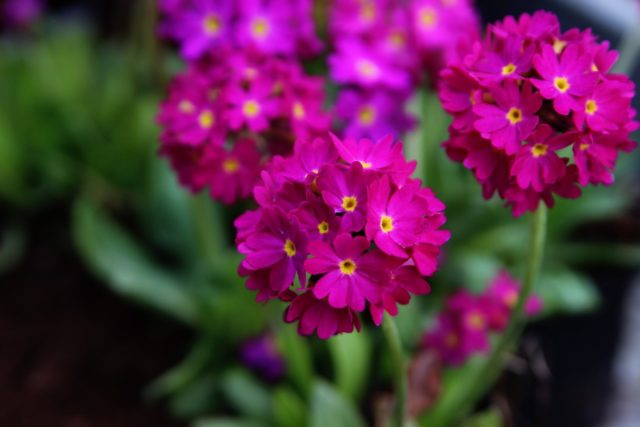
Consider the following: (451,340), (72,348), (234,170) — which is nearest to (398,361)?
(234,170)

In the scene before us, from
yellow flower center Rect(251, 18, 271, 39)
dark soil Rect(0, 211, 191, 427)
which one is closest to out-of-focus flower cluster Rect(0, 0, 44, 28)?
dark soil Rect(0, 211, 191, 427)

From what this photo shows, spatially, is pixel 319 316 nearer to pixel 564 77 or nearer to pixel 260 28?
pixel 564 77

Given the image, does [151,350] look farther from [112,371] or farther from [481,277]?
[481,277]

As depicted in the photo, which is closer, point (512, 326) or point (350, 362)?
point (512, 326)

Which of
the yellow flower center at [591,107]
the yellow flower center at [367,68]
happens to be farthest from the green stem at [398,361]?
the yellow flower center at [367,68]

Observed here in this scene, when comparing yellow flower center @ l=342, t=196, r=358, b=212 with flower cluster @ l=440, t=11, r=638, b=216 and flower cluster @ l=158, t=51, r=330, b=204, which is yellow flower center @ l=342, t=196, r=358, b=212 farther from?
flower cluster @ l=158, t=51, r=330, b=204

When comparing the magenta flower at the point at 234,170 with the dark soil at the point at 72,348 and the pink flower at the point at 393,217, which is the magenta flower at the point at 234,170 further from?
the dark soil at the point at 72,348
